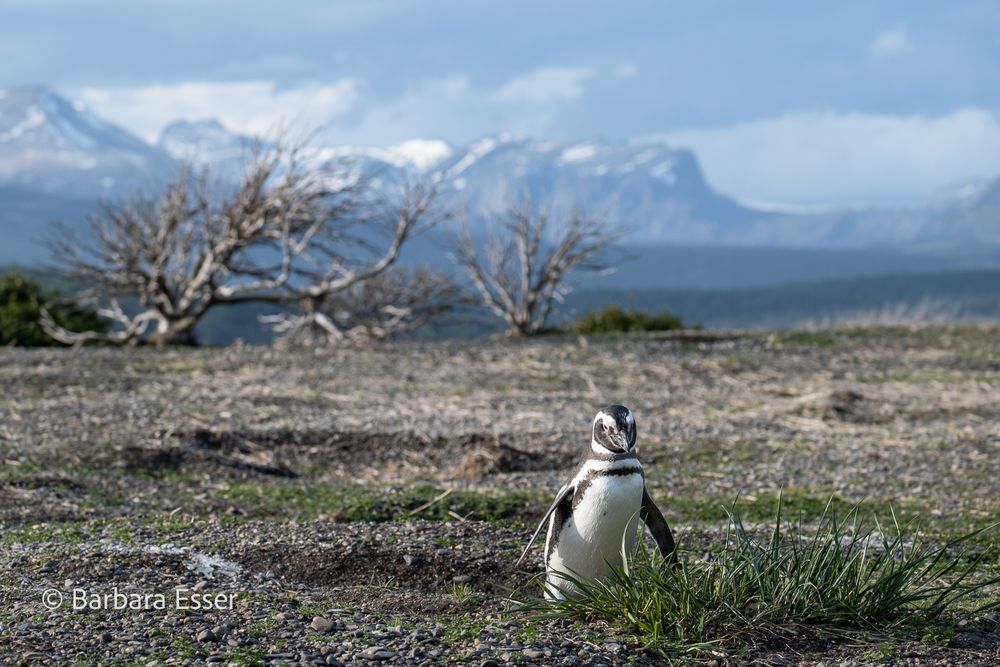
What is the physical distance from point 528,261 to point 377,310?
3.40 metres

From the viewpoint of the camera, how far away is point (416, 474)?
9.30 meters

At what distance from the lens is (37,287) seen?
22922mm

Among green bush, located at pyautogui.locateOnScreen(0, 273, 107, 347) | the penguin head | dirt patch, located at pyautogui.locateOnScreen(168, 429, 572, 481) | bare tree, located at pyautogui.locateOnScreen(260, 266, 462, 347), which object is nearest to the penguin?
the penguin head

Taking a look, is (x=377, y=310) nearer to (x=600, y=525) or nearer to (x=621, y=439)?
(x=600, y=525)

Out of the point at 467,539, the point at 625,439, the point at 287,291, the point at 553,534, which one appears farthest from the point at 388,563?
the point at 287,291

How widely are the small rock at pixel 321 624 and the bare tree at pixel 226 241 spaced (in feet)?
45.8

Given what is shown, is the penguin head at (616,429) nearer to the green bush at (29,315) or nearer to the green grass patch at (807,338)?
the green grass patch at (807,338)

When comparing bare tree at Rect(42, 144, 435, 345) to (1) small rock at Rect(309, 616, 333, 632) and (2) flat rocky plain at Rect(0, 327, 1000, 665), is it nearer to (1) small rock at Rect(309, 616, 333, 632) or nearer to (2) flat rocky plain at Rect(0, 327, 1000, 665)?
(2) flat rocky plain at Rect(0, 327, 1000, 665)

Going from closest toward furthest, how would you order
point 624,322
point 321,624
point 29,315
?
point 321,624, point 29,315, point 624,322

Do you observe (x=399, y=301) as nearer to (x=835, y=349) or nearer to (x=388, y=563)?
(x=835, y=349)

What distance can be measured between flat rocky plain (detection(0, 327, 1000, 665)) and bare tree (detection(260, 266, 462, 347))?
17.9ft

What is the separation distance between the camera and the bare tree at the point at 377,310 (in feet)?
70.6

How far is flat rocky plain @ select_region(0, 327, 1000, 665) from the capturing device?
170 inches

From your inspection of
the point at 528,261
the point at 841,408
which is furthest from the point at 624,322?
the point at 841,408
